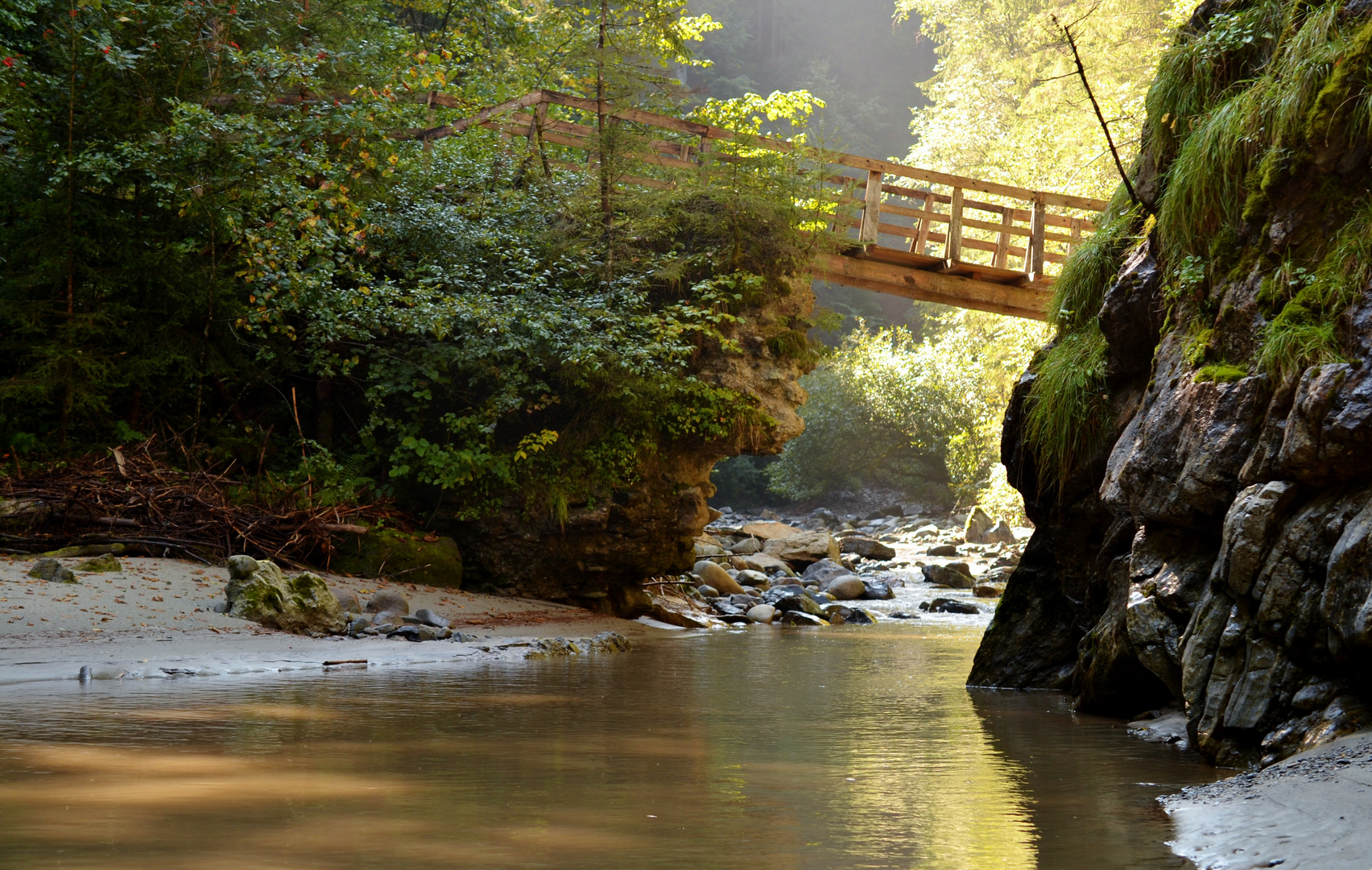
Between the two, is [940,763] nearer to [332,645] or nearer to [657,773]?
[657,773]

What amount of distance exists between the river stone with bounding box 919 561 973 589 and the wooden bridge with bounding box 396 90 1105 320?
553 cm

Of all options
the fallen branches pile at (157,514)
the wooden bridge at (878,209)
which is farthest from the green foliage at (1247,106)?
the fallen branches pile at (157,514)

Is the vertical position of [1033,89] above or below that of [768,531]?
above

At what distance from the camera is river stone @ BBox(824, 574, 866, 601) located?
16609 mm

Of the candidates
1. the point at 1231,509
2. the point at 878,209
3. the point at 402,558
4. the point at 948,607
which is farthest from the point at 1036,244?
the point at 1231,509

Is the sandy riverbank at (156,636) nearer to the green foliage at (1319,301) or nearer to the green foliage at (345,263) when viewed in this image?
the green foliage at (345,263)

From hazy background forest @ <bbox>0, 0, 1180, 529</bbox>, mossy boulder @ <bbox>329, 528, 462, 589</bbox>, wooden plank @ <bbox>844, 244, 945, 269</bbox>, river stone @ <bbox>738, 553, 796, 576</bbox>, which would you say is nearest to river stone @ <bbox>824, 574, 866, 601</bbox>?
river stone @ <bbox>738, 553, 796, 576</bbox>

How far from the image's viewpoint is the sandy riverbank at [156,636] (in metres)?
6.34

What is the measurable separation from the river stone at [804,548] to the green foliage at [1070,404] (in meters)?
13.0

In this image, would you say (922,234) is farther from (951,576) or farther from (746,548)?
(746,548)

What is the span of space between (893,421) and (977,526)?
9.30 meters

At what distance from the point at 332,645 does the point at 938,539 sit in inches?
976

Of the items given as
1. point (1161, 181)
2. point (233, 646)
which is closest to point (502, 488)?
point (233, 646)

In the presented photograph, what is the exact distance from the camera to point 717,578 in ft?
51.5
